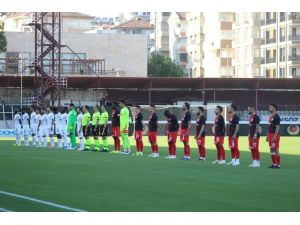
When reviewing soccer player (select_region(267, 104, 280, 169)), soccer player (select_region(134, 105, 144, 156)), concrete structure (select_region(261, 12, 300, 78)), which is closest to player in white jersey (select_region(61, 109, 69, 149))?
soccer player (select_region(134, 105, 144, 156))

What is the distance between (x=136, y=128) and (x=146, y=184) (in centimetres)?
1439

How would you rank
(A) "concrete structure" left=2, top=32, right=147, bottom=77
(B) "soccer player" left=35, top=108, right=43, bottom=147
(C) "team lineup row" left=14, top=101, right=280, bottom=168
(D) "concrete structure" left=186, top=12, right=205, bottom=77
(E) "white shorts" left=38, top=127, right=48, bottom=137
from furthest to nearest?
(D) "concrete structure" left=186, top=12, right=205, bottom=77 → (A) "concrete structure" left=2, top=32, right=147, bottom=77 → (B) "soccer player" left=35, top=108, right=43, bottom=147 → (E) "white shorts" left=38, top=127, right=48, bottom=137 → (C) "team lineup row" left=14, top=101, right=280, bottom=168

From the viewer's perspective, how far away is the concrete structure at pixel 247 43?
12512cm

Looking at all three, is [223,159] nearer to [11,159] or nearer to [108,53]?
[11,159]

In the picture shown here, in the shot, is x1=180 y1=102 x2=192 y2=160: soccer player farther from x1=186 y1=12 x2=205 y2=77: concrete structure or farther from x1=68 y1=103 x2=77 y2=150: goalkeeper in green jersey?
x1=186 y1=12 x2=205 y2=77: concrete structure

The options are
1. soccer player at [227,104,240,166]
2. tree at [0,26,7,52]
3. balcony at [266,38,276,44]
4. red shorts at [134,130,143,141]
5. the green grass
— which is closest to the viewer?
the green grass

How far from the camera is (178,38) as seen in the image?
159 meters

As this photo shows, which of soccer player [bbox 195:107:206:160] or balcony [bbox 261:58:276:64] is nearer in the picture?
soccer player [bbox 195:107:206:160]

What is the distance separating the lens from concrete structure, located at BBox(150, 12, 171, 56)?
16625 centimetres

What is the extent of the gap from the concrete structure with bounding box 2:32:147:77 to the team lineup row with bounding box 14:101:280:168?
4898 centimetres

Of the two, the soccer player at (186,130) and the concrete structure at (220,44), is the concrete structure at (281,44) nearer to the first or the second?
the concrete structure at (220,44)

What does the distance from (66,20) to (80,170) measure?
110 meters

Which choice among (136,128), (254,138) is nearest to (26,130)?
(136,128)

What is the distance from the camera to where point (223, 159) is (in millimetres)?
31000
